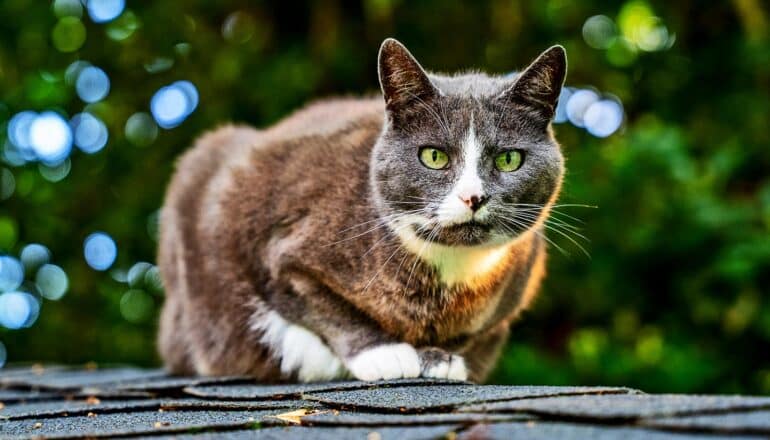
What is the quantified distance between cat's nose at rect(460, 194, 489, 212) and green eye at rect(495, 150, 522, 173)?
159mm

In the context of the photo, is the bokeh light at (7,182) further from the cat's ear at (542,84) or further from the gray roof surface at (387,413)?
the cat's ear at (542,84)

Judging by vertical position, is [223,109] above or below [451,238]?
above

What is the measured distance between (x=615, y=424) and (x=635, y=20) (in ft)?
12.7

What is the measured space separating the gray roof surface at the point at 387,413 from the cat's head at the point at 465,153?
42 centimetres

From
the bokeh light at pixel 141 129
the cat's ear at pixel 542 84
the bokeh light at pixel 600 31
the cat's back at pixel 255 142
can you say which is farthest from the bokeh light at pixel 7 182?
the cat's ear at pixel 542 84

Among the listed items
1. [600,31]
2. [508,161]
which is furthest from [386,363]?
[600,31]

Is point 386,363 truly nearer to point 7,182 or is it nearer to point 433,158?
point 433,158

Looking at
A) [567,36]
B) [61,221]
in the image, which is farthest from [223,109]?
[567,36]

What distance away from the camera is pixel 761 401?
120 centimetres

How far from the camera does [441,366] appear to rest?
2.23 metres

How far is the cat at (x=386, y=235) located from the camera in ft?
7.20

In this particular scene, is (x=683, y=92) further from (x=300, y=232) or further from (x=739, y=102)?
(x=300, y=232)

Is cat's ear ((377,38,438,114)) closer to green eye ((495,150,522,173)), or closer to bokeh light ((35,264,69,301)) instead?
green eye ((495,150,522,173))

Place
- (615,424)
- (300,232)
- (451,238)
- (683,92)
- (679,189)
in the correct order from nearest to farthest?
(615,424), (451,238), (300,232), (679,189), (683,92)
